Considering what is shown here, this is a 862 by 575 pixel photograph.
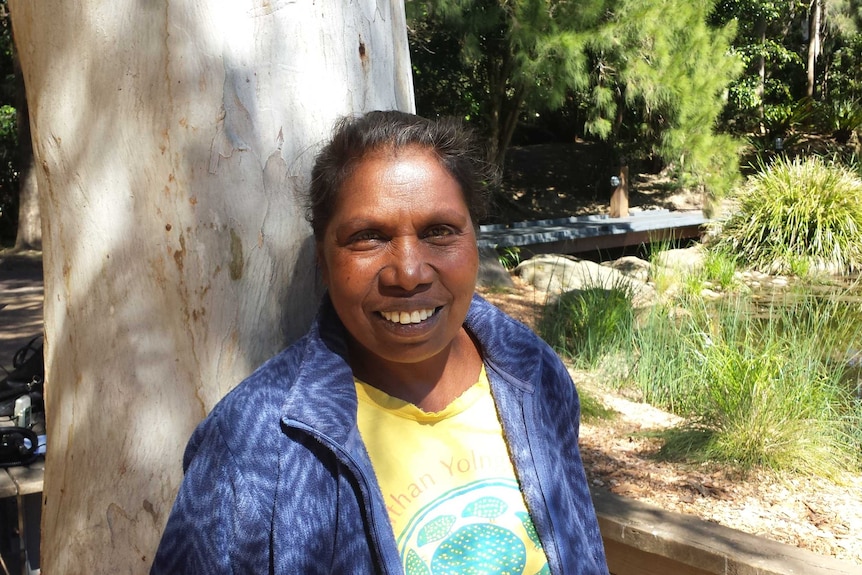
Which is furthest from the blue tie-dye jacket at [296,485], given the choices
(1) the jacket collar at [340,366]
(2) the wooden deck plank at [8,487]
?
(2) the wooden deck plank at [8,487]

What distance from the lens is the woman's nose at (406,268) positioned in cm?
160

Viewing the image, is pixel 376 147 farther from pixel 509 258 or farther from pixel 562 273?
pixel 509 258

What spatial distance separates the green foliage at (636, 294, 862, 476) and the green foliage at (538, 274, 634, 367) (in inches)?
Answer: 17.1

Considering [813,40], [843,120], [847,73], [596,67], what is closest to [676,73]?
[596,67]

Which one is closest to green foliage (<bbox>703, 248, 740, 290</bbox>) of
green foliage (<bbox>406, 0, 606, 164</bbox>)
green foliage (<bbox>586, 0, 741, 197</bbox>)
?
green foliage (<bbox>586, 0, 741, 197</bbox>)

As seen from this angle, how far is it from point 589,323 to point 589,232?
26.9 ft

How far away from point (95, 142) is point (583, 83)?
401 inches

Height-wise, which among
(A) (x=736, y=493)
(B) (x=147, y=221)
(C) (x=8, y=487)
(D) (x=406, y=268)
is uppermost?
(B) (x=147, y=221)

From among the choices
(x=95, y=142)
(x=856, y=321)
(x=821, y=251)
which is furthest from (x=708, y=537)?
(x=821, y=251)

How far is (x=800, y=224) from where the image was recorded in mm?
13062

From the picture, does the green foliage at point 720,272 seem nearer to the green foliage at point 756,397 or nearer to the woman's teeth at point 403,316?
the green foliage at point 756,397

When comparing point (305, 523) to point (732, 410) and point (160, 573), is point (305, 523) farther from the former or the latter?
point (732, 410)

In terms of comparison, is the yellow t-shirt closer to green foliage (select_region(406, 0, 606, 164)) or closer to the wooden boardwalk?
green foliage (select_region(406, 0, 606, 164))

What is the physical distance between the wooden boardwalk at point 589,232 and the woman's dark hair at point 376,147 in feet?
37.1
